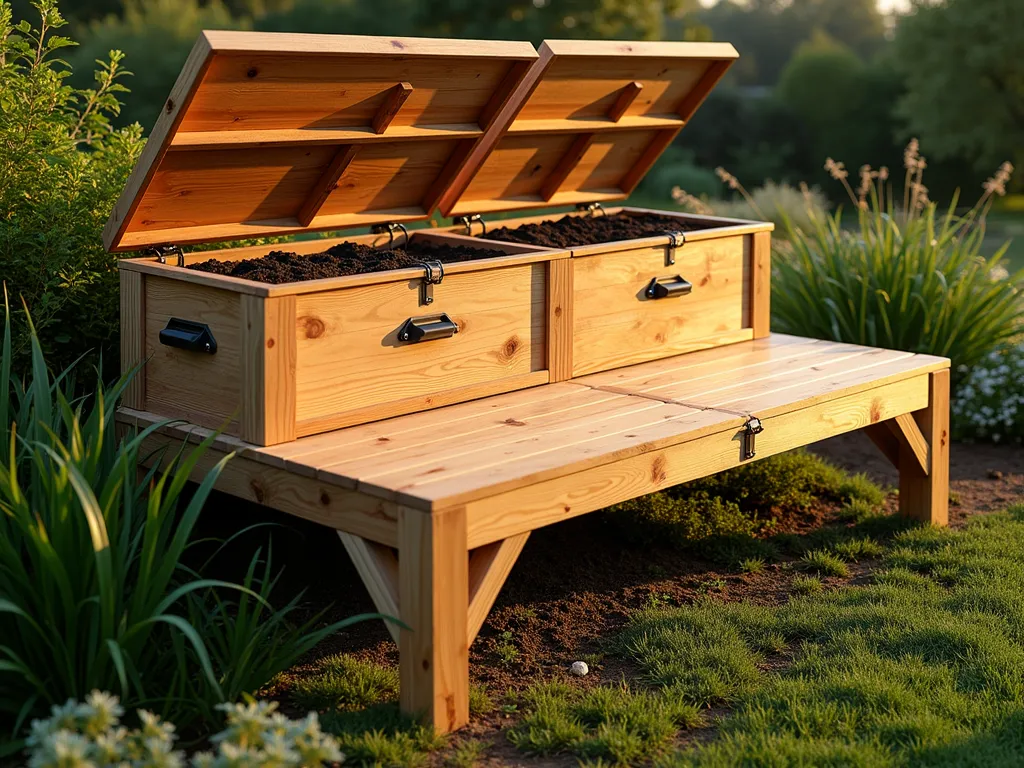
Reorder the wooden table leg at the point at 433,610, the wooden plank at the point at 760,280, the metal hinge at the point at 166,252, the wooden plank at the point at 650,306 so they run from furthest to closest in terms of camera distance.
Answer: the wooden plank at the point at 760,280 → the wooden plank at the point at 650,306 → the metal hinge at the point at 166,252 → the wooden table leg at the point at 433,610

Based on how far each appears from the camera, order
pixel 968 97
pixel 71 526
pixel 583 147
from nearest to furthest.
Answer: pixel 71 526, pixel 583 147, pixel 968 97

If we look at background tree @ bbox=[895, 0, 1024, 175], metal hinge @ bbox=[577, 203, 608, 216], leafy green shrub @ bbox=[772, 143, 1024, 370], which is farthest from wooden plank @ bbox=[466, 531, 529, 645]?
background tree @ bbox=[895, 0, 1024, 175]

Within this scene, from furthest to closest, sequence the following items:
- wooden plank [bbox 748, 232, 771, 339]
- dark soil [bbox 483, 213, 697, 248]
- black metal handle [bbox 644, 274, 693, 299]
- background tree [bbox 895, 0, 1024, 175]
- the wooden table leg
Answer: background tree [bbox 895, 0, 1024, 175] → wooden plank [bbox 748, 232, 771, 339] → dark soil [bbox 483, 213, 697, 248] → black metal handle [bbox 644, 274, 693, 299] → the wooden table leg

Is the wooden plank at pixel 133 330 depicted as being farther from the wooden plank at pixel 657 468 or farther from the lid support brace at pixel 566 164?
the lid support brace at pixel 566 164

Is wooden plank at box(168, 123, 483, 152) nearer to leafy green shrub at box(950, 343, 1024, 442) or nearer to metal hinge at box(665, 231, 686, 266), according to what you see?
metal hinge at box(665, 231, 686, 266)

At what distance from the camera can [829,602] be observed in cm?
416

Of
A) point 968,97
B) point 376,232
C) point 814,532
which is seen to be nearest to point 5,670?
point 376,232

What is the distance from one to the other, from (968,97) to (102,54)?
2029 cm

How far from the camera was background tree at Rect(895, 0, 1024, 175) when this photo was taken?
25.2 m

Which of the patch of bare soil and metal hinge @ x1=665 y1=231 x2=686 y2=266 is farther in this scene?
the patch of bare soil

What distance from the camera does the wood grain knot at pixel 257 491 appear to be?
3486mm

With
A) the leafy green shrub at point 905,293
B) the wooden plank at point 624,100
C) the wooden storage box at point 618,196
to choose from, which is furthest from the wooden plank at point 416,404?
the leafy green shrub at point 905,293

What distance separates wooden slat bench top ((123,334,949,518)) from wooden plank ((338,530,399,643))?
166 mm

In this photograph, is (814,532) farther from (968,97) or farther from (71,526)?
(968,97)
